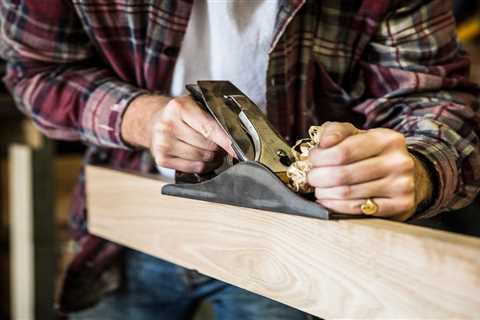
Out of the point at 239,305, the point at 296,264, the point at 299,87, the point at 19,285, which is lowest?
the point at 19,285

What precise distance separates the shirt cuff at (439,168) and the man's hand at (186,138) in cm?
20

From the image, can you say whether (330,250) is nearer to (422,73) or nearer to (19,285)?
(422,73)

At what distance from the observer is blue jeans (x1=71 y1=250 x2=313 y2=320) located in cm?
99

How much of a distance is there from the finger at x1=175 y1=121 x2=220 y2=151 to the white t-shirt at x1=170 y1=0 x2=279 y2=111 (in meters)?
0.22

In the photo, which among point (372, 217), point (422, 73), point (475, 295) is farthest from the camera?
point (422, 73)

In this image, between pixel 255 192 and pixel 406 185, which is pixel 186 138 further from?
pixel 406 185

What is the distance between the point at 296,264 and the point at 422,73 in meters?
0.40

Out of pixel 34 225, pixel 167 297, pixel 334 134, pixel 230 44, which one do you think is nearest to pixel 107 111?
pixel 230 44

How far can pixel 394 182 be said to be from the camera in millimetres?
587

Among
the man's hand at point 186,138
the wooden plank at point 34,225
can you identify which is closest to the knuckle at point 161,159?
the man's hand at point 186,138

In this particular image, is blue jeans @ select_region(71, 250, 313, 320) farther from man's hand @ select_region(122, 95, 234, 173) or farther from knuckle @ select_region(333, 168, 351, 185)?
knuckle @ select_region(333, 168, 351, 185)

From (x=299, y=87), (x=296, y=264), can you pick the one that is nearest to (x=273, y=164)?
(x=296, y=264)

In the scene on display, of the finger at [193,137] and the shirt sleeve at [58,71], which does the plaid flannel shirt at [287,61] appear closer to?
the shirt sleeve at [58,71]

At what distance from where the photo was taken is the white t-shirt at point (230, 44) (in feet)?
2.99
